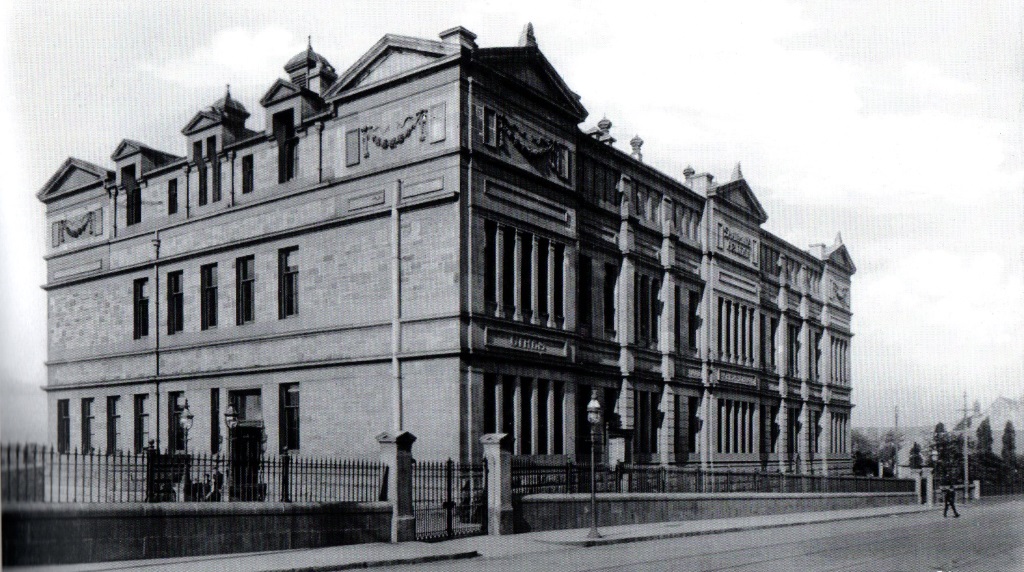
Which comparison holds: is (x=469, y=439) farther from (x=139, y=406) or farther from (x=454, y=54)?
(x=139, y=406)

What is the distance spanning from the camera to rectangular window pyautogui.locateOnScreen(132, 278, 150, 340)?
1316 inches

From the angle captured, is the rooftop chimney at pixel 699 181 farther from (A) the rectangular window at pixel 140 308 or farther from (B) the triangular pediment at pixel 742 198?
(A) the rectangular window at pixel 140 308

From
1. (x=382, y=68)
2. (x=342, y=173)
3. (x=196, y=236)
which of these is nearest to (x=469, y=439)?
(x=342, y=173)

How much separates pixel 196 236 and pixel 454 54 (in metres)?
12.3

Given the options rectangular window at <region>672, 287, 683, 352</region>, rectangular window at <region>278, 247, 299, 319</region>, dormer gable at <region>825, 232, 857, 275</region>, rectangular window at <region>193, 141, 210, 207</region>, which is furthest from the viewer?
dormer gable at <region>825, 232, 857, 275</region>

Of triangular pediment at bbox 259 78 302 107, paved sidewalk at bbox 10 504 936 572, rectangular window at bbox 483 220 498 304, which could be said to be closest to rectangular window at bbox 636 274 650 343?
paved sidewalk at bbox 10 504 936 572

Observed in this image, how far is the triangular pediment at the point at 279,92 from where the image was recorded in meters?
30.4

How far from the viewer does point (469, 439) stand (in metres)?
26.0

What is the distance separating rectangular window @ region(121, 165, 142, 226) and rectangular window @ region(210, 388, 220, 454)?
7.15 meters

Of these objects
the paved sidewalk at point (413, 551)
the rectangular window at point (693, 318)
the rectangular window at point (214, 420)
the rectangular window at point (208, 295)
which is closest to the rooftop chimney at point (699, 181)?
the rectangular window at point (693, 318)

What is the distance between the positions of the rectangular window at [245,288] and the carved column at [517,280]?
8.93 m

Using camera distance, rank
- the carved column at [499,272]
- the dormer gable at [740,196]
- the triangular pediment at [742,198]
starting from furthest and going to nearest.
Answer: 1. the triangular pediment at [742,198]
2. the dormer gable at [740,196]
3. the carved column at [499,272]

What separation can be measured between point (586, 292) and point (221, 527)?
1885 cm

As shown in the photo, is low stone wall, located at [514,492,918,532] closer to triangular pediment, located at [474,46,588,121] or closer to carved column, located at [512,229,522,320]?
carved column, located at [512,229,522,320]
